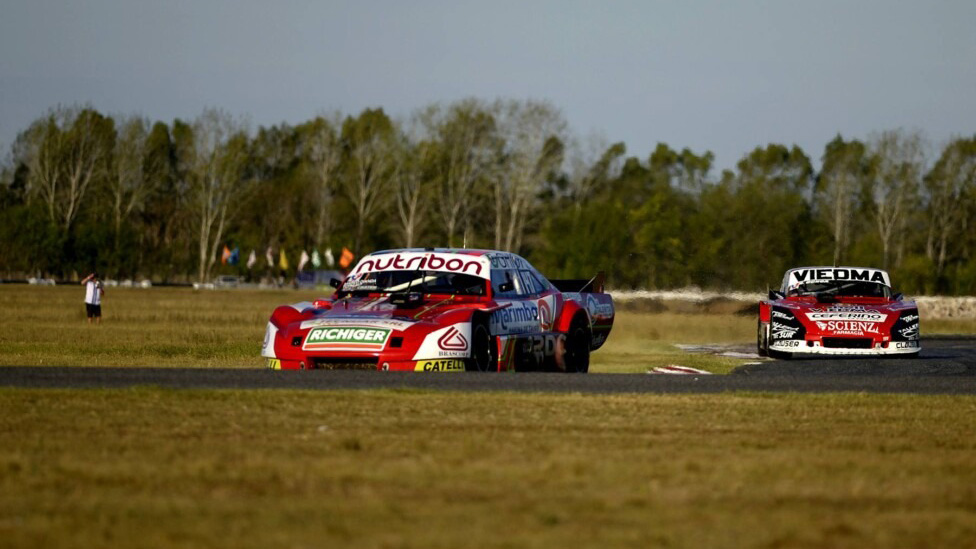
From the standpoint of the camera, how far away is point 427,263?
59.1 feet

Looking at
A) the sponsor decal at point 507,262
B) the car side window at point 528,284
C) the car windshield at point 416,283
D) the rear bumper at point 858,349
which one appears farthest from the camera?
the rear bumper at point 858,349

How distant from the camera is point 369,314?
16.4 meters

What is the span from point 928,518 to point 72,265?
325 feet

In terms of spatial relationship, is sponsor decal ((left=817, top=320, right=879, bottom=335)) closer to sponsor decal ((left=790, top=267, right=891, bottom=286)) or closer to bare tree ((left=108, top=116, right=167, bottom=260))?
sponsor decal ((left=790, top=267, right=891, bottom=286))

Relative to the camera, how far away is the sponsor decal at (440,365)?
15.8 m

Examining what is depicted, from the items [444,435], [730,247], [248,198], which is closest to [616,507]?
[444,435]

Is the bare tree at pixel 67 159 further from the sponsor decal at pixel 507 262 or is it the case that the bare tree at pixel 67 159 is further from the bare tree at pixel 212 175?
the sponsor decal at pixel 507 262

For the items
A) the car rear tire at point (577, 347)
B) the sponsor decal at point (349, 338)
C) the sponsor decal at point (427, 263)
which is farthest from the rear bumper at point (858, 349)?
the sponsor decal at point (349, 338)

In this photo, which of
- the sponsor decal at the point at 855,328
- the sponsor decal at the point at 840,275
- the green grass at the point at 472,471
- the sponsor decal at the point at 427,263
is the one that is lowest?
the green grass at the point at 472,471

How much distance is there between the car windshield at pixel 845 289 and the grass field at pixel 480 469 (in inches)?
365

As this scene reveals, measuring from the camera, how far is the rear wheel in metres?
16.3

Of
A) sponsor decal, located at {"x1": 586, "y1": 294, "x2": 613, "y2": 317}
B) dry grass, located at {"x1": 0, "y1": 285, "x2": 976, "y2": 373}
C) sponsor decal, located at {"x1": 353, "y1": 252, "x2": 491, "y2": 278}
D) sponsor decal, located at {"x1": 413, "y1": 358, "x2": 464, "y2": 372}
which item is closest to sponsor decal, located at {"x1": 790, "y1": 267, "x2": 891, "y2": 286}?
dry grass, located at {"x1": 0, "y1": 285, "x2": 976, "y2": 373}

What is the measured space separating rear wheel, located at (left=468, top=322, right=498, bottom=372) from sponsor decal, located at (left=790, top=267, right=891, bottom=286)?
325 inches

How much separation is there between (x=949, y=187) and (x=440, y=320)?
263ft
